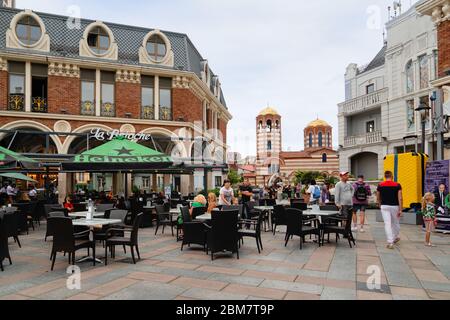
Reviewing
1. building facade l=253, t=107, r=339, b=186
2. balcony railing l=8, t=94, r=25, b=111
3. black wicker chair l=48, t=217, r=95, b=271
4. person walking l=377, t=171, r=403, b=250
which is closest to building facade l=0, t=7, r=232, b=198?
balcony railing l=8, t=94, r=25, b=111

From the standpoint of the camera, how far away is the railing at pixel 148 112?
2005cm

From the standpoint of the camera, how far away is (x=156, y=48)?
2080 cm

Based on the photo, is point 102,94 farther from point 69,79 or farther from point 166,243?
point 166,243

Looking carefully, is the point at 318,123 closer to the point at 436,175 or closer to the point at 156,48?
the point at 156,48

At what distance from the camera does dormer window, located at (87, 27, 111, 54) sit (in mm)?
19531

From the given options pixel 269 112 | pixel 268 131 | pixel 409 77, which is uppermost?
pixel 269 112

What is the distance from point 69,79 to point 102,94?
1904mm

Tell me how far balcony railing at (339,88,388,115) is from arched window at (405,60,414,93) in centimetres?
168

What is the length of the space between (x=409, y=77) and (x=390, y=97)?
176 centimetres

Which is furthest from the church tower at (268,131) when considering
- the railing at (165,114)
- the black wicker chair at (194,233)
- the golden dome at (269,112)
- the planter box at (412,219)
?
the black wicker chair at (194,233)

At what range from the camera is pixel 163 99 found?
20.6 metres

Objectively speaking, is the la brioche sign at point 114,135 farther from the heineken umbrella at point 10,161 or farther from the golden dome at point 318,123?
the golden dome at point 318,123

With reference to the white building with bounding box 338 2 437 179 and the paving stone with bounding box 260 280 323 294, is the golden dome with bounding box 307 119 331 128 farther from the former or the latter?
the paving stone with bounding box 260 280 323 294

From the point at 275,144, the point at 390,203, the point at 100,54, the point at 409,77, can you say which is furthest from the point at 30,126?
the point at 275,144
